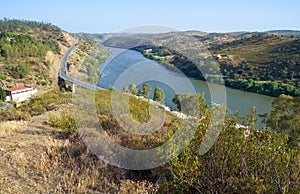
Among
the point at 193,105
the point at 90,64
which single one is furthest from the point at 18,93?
the point at 193,105

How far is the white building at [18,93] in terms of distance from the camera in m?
27.1

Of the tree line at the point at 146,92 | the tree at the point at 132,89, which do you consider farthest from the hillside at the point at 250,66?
the tree at the point at 132,89

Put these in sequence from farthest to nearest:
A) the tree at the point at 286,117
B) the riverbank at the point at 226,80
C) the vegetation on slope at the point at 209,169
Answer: the riverbank at the point at 226,80, the tree at the point at 286,117, the vegetation on slope at the point at 209,169

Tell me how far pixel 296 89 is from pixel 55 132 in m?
34.5

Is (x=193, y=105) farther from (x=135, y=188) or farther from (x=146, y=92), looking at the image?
(x=146, y=92)

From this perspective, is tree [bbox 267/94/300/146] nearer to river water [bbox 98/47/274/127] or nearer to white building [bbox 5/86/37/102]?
river water [bbox 98/47/274/127]

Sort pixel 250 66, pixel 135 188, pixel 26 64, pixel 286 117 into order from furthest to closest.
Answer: pixel 250 66
pixel 26 64
pixel 286 117
pixel 135 188

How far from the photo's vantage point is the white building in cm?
2711

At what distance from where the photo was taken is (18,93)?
2786cm

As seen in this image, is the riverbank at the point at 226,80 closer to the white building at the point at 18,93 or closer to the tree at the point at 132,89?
the tree at the point at 132,89

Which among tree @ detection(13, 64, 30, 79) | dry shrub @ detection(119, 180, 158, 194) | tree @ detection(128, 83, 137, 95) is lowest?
tree @ detection(128, 83, 137, 95)

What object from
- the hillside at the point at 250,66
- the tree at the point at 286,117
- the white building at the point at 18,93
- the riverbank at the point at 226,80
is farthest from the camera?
the hillside at the point at 250,66

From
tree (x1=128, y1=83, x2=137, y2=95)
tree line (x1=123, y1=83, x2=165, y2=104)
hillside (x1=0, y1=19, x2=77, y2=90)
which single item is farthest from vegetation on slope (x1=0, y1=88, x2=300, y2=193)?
hillside (x1=0, y1=19, x2=77, y2=90)

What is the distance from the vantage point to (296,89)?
107 ft
